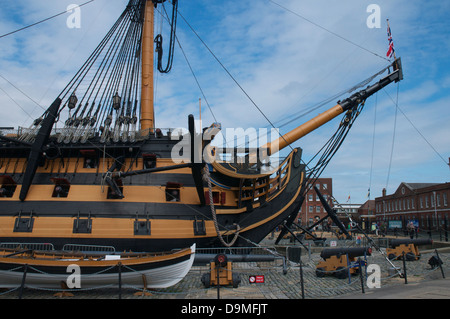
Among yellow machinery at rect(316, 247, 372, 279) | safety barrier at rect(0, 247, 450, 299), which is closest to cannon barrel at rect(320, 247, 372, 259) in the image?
yellow machinery at rect(316, 247, 372, 279)

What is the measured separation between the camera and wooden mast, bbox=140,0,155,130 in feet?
68.5

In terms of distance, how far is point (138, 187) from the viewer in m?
16.2

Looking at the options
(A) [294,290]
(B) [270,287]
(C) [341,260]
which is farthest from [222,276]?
(C) [341,260]

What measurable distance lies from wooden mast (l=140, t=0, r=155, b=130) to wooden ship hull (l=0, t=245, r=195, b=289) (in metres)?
12.2

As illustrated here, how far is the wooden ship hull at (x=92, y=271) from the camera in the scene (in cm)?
931

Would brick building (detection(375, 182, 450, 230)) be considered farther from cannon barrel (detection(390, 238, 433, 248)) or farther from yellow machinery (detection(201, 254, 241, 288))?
yellow machinery (detection(201, 254, 241, 288))

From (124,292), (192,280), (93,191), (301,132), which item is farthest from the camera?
(301,132)

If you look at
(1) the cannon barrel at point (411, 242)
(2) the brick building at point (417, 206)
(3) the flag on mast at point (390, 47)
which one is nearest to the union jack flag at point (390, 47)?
(3) the flag on mast at point (390, 47)

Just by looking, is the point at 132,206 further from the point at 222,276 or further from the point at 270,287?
the point at 270,287

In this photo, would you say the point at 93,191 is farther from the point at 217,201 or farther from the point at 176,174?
the point at 217,201
